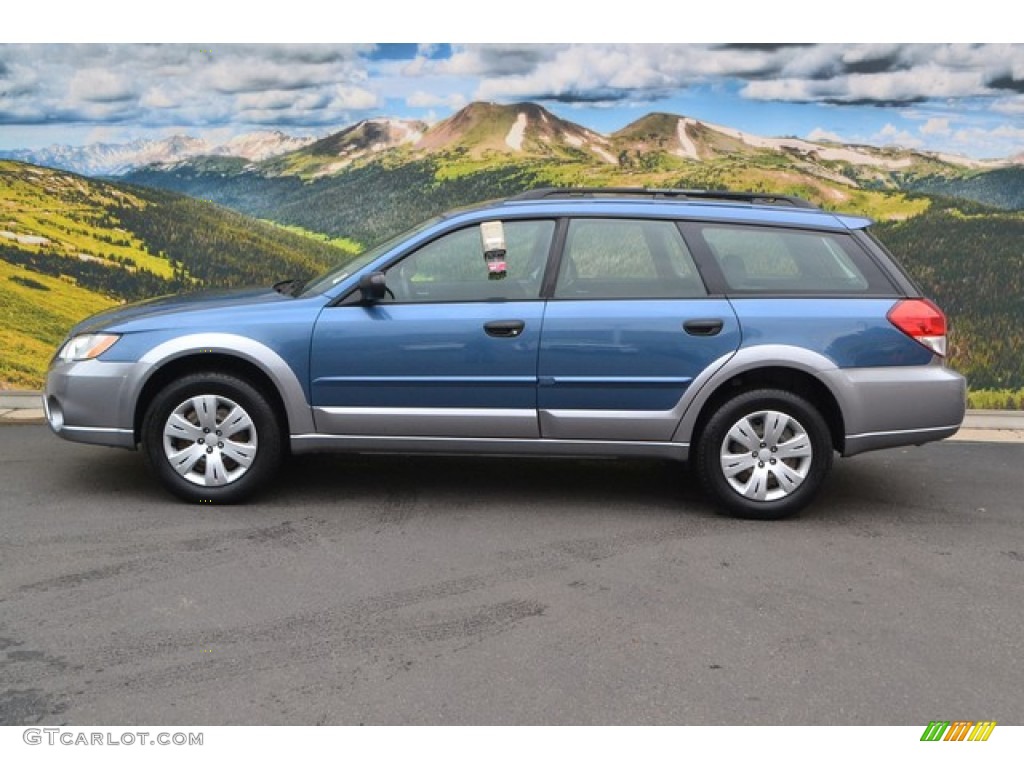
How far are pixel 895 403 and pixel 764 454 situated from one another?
0.71 meters

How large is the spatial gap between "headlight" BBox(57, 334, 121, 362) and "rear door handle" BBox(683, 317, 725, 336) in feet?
9.72

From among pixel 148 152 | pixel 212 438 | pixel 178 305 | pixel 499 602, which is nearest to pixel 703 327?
pixel 499 602

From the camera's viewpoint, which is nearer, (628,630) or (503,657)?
(503,657)

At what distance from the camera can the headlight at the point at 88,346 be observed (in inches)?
219

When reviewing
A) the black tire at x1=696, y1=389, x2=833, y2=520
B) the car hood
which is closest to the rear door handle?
the black tire at x1=696, y1=389, x2=833, y2=520

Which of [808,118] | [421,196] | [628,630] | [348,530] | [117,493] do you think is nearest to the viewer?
[628,630]

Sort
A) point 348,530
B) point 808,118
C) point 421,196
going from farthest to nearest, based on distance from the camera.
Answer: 1. point 421,196
2. point 808,118
3. point 348,530

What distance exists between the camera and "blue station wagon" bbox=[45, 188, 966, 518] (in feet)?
17.8

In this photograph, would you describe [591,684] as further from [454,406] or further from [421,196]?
[421,196]

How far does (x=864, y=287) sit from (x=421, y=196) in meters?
5.20

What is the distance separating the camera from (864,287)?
5.57 metres

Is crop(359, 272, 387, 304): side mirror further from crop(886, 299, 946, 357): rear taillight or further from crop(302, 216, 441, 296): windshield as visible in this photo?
crop(886, 299, 946, 357): rear taillight

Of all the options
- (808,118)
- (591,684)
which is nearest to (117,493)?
(591,684)

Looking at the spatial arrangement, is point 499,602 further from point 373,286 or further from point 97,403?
point 97,403
